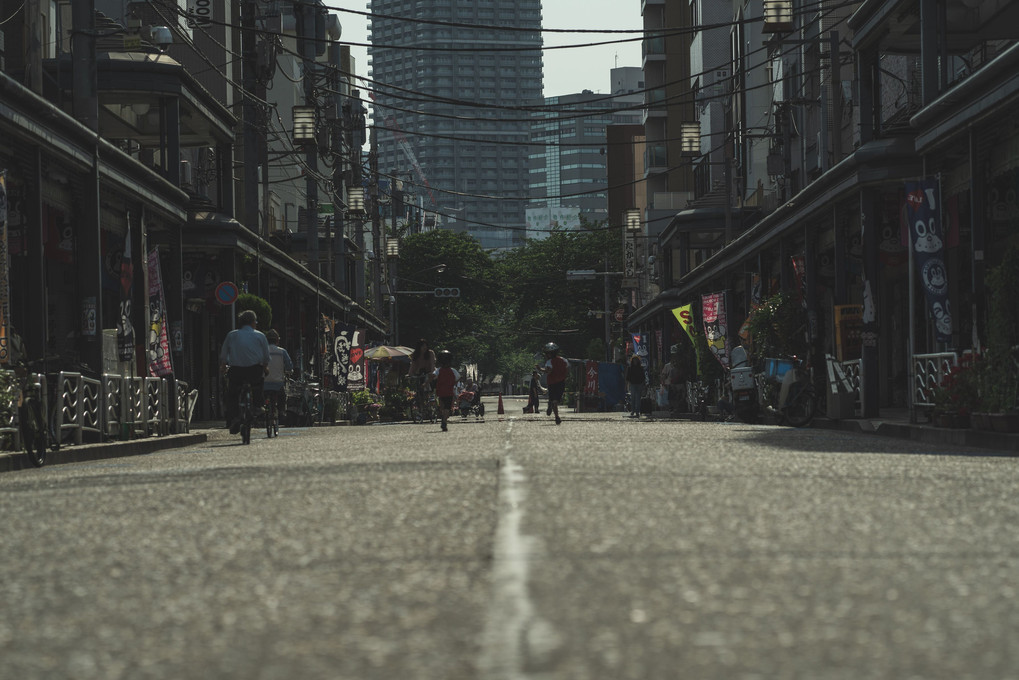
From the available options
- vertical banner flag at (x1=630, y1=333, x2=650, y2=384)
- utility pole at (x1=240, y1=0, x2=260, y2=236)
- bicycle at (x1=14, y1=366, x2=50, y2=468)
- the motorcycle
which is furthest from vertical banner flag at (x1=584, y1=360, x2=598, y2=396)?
bicycle at (x1=14, y1=366, x2=50, y2=468)

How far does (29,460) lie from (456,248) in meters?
81.0

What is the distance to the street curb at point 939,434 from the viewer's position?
592 inches

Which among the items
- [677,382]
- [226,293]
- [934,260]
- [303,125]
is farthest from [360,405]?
[934,260]

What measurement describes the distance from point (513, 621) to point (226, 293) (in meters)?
25.8

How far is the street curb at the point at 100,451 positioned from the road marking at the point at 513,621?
861 centimetres

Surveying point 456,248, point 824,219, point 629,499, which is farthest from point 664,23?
point 629,499

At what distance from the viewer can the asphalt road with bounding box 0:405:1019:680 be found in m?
3.93

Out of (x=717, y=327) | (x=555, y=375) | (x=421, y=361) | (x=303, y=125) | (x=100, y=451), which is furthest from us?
(x=303, y=125)

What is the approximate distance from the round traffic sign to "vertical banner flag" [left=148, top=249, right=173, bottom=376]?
6302 millimetres

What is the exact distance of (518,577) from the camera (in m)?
5.21

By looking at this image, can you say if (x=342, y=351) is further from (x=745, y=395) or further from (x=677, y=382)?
(x=745, y=395)

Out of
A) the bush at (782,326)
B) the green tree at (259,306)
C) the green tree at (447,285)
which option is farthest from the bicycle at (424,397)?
the green tree at (447,285)

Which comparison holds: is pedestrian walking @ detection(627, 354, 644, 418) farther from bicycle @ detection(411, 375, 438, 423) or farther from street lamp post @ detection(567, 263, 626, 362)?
→ street lamp post @ detection(567, 263, 626, 362)

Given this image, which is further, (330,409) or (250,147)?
(250,147)
